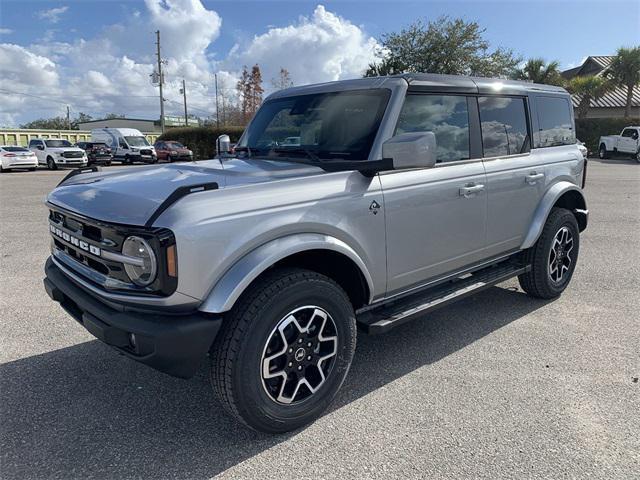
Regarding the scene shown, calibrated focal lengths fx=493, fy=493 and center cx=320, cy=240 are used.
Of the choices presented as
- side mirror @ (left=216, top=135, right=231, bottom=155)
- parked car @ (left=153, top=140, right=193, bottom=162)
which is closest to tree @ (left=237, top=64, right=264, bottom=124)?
parked car @ (left=153, top=140, right=193, bottom=162)

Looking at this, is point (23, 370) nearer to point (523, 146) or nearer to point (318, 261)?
point (318, 261)

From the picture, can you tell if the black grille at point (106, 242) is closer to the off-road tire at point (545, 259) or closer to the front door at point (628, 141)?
the off-road tire at point (545, 259)

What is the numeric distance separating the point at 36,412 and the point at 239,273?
1683mm

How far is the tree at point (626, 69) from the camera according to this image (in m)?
33.8

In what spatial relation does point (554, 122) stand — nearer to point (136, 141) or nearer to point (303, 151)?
point (303, 151)

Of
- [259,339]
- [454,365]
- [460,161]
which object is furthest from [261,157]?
[454,365]

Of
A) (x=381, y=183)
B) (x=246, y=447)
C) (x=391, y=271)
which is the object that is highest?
(x=381, y=183)

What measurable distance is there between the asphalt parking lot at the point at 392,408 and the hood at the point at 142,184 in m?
1.24

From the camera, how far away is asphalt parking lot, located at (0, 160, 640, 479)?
2.51 m

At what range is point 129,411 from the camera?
9.89 feet

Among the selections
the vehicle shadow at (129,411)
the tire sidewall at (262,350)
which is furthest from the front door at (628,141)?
the tire sidewall at (262,350)

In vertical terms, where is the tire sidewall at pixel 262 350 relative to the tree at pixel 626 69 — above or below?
below

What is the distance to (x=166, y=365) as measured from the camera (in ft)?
7.73

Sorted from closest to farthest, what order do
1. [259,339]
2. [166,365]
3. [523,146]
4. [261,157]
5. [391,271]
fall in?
[166,365] < [259,339] < [391,271] < [261,157] < [523,146]
